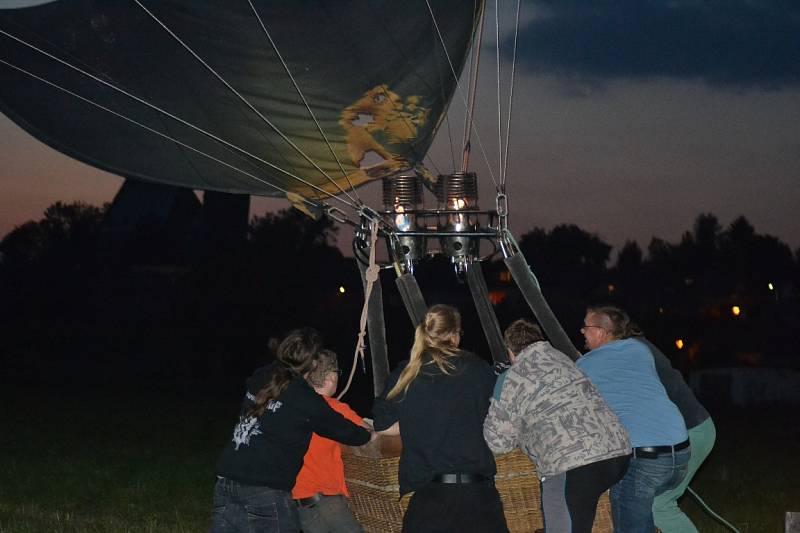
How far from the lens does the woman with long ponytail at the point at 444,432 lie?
12.2ft

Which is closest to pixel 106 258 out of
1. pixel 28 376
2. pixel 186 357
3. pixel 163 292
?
pixel 163 292

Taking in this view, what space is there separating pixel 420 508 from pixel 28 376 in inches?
1208

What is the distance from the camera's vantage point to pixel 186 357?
129 feet

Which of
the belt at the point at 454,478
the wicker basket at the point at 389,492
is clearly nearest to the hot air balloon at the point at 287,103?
the wicker basket at the point at 389,492

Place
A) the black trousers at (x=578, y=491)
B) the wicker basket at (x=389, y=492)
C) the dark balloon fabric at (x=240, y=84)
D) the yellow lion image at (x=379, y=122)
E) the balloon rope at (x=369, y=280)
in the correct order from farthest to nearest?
1. the yellow lion image at (x=379, y=122)
2. the dark balloon fabric at (x=240, y=84)
3. the balloon rope at (x=369, y=280)
4. the wicker basket at (x=389, y=492)
5. the black trousers at (x=578, y=491)

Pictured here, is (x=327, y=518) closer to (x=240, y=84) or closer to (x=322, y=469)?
(x=322, y=469)

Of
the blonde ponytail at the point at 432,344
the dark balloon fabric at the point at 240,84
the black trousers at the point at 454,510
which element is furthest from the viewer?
the dark balloon fabric at the point at 240,84

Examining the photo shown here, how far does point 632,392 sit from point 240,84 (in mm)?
2997

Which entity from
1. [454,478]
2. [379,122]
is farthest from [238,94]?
[454,478]

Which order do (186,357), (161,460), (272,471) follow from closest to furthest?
(272,471) → (161,460) → (186,357)

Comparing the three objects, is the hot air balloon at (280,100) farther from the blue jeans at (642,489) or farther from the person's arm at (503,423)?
the person's arm at (503,423)

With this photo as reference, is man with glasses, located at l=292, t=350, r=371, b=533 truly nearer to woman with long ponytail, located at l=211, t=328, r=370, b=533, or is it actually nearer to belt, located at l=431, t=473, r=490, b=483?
woman with long ponytail, located at l=211, t=328, r=370, b=533

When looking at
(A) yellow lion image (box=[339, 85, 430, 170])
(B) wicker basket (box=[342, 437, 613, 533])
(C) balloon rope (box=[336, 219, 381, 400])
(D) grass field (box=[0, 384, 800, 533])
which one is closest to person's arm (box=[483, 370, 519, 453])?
(B) wicker basket (box=[342, 437, 613, 533])

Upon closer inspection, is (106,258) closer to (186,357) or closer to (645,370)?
(186,357)
